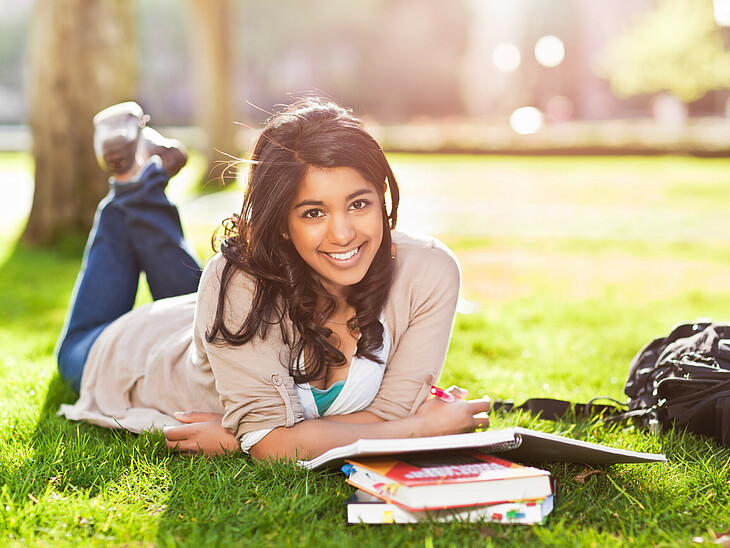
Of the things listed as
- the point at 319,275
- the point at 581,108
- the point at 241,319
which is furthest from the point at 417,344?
the point at 581,108

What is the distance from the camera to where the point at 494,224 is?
10797 millimetres

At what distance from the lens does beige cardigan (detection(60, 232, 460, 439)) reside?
277cm

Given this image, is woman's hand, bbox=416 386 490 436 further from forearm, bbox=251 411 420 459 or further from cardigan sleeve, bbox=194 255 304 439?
cardigan sleeve, bbox=194 255 304 439

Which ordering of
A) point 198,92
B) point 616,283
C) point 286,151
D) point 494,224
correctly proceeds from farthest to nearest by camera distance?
point 198,92 → point 494,224 → point 616,283 → point 286,151

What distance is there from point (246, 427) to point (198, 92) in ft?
47.0

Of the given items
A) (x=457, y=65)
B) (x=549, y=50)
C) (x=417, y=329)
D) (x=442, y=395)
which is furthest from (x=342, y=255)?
(x=457, y=65)

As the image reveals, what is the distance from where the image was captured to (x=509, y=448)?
2561mm

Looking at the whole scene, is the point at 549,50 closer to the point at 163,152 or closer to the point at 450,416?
the point at 163,152

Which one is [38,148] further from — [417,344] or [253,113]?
[253,113]

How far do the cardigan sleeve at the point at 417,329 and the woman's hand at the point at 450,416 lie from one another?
0.05 meters

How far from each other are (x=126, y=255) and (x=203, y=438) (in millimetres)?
1413

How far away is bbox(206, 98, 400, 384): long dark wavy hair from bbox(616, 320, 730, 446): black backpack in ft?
4.01

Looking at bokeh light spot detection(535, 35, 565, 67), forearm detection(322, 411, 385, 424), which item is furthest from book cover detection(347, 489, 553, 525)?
bokeh light spot detection(535, 35, 565, 67)

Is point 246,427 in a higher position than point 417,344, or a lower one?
lower
